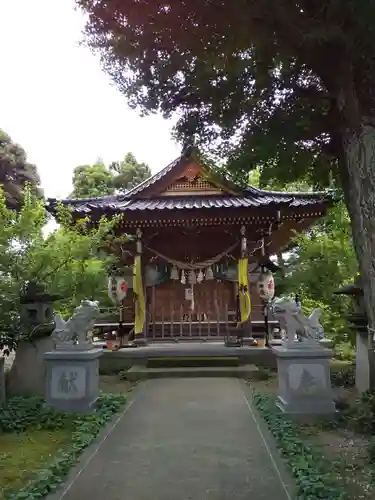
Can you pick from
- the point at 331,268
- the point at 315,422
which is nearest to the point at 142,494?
the point at 315,422

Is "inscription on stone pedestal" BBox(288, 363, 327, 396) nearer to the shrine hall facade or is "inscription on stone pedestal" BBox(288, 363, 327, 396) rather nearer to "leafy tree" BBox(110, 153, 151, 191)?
the shrine hall facade

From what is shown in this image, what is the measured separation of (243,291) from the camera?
12.9 meters

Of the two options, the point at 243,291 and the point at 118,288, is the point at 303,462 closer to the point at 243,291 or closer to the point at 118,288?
the point at 243,291

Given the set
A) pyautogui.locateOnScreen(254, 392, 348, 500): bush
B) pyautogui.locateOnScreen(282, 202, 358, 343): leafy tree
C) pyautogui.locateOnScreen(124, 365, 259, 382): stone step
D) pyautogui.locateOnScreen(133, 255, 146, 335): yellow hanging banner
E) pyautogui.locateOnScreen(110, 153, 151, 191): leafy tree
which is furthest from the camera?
pyautogui.locateOnScreen(110, 153, 151, 191): leafy tree

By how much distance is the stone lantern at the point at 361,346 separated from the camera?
25.1 ft

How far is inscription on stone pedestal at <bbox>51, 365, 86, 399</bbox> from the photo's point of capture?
24.0 ft

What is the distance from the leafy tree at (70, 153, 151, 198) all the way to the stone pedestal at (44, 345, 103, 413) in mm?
20042

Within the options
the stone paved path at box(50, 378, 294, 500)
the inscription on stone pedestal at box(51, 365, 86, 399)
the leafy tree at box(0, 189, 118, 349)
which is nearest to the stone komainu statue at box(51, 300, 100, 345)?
the inscription on stone pedestal at box(51, 365, 86, 399)

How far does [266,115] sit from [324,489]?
413 cm

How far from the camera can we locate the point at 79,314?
25.0 ft

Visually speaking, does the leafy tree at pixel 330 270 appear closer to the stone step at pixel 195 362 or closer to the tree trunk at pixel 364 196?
the stone step at pixel 195 362

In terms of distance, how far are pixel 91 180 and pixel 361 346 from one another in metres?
22.5

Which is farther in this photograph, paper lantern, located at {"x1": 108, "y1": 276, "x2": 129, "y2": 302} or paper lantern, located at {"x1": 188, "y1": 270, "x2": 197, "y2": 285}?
paper lantern, located at {"x1": 188, "y1": 270, "x2": 197, "y2": 285}

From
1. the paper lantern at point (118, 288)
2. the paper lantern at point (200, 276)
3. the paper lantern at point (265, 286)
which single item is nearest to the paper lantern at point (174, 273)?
the paper lantern at point (200, 276)
